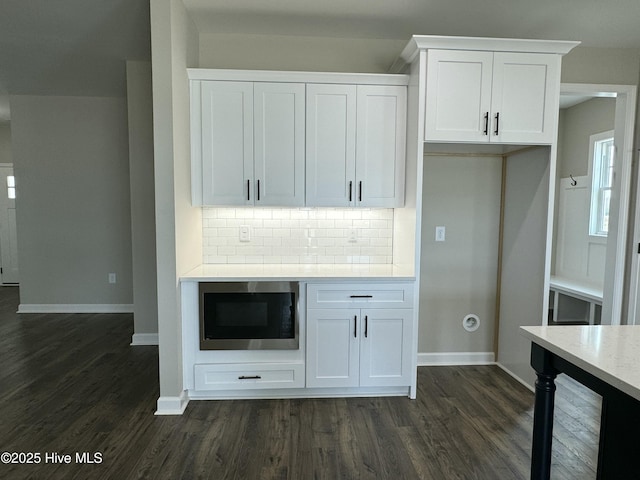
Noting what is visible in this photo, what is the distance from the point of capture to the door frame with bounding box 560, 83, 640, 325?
2.98 m

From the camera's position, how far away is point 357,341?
2.54 m

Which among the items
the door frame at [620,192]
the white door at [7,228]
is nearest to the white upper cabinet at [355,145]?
the door frame at [620,192]

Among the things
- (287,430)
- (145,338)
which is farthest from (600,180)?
(145,338)

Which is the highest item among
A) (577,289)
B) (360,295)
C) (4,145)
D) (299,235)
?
(4,145)

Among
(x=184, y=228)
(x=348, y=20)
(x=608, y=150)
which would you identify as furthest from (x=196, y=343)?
(x=608, y=150)

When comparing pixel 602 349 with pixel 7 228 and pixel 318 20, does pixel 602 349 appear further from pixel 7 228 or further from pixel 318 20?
pixel 7 228

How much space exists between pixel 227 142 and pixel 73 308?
357 cm

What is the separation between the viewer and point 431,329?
316 cm

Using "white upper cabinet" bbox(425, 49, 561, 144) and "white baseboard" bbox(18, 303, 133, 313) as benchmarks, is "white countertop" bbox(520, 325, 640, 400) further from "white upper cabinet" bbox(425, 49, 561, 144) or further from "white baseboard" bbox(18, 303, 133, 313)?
"white baseboard" bbox(18, 303, 133, 313)

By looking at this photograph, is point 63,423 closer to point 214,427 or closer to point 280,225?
point 214,427

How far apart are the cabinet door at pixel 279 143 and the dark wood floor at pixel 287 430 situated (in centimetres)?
153

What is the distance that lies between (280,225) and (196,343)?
115 cm

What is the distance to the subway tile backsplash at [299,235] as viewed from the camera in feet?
9.95

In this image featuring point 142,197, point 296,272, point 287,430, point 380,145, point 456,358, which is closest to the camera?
point 287,430
